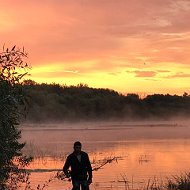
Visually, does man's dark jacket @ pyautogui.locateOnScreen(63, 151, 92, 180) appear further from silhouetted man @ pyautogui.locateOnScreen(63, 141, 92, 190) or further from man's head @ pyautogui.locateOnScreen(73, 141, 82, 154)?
man's head @ pyautogui.locateOnScreen(73, 141, 82, 154)

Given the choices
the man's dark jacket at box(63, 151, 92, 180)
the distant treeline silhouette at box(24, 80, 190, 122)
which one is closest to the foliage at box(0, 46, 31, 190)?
the man's dark jacket at box(63, 151, 92, 180)

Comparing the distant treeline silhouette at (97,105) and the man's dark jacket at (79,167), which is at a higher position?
the distant treeline silhouette at (97,105)

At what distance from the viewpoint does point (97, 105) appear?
307 feet

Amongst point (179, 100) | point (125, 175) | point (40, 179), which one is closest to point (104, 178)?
point (125, 175)

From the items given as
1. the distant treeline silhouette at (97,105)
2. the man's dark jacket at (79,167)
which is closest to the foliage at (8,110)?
the man's dark jacket at (79,167)

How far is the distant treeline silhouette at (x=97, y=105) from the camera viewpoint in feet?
289

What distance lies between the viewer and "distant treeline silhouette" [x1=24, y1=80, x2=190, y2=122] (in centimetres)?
8794

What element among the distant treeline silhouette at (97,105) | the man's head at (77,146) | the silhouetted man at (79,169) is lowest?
the silhouetted man at (79,169)

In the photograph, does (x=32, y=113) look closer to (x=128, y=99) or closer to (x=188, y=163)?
(x=128, y=99)

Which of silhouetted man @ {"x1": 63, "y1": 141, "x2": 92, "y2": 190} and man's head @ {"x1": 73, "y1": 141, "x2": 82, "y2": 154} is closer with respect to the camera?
man's head @ {"x1": 73, "y1": 141, "x2": 82, "y2": 154}

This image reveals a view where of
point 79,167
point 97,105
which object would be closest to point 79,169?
point 79,167

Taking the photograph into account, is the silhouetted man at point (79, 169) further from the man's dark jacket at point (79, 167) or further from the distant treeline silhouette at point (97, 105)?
the distant treeline silhouette at point (97, 105)

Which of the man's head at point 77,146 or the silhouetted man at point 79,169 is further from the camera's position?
the silhouetted man at point 79,169

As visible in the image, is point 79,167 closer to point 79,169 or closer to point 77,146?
point 79,169
